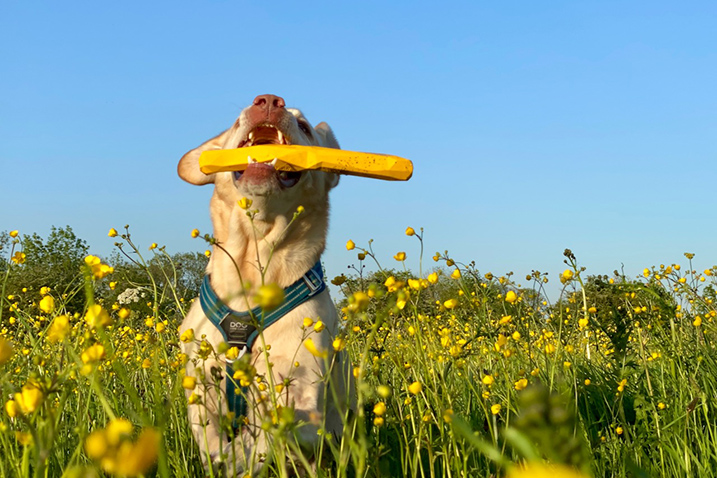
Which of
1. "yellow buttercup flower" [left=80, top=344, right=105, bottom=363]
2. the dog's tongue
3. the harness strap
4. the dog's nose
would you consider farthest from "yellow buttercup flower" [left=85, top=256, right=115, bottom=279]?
the dog's nose

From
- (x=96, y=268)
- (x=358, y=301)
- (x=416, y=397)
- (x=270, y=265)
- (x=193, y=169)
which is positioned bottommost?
(x=416, y=397)

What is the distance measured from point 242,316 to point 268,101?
1502 millimetres

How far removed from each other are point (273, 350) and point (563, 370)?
1.58 metres

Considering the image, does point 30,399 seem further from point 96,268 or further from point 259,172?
point 259,172

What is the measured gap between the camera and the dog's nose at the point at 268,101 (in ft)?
13.3

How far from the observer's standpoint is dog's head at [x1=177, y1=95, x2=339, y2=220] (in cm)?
377

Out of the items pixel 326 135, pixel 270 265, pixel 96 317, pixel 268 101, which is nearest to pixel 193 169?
pixel 268 101

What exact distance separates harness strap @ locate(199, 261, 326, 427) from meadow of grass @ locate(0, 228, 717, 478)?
208mm

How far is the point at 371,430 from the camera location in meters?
3.44

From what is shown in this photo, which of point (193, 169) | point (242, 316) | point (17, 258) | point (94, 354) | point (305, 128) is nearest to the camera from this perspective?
point (94, 354)

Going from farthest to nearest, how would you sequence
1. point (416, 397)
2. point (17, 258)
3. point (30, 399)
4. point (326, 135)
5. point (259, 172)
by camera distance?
1. point (326, 135)
2. point (259, 172)
3. point (17, 258)
4. point (416, 397)
5. point (30, 399)

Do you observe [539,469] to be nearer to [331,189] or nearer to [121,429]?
[121,429]

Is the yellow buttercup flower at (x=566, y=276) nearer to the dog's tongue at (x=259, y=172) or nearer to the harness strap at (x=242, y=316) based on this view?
the harness strap at (x=242, y=316)

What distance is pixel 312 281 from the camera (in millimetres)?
3725
